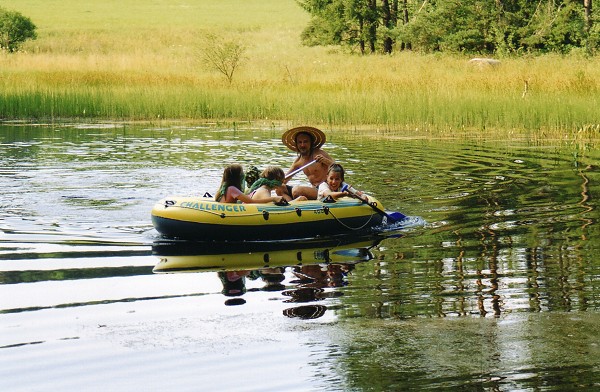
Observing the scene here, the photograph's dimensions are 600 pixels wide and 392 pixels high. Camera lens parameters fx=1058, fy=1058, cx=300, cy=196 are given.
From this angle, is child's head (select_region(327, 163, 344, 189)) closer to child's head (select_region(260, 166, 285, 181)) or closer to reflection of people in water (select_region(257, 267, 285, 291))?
child's head (select_region(260, 166, 285, 181))

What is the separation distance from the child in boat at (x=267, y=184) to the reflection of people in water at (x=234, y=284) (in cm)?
205

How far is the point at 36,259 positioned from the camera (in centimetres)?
944

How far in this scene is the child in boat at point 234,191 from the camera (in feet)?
35.2

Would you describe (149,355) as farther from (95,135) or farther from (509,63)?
(509,63)

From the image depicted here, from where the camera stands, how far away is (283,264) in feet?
30.9

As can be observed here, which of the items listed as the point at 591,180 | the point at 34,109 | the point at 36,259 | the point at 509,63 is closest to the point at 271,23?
the point at 509,63

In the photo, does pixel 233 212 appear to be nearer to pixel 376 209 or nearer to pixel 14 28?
pixel 376 209

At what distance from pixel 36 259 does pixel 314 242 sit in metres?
2.84

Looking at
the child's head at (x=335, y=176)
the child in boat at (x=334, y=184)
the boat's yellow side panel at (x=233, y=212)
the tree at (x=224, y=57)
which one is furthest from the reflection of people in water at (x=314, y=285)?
the tree at (x=224, y=57)

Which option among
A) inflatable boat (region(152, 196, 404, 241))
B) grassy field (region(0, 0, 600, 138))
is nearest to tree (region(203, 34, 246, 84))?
grassy field (region(0, 0, 600, 138))

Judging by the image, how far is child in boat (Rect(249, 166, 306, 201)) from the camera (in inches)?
431

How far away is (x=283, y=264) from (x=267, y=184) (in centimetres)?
179

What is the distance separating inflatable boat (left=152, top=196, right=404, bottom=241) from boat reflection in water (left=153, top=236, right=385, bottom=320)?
0.37 ft

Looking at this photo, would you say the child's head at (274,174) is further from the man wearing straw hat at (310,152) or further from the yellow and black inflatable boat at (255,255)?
the man wearing straw hat at (310,152)
